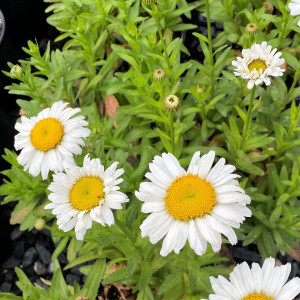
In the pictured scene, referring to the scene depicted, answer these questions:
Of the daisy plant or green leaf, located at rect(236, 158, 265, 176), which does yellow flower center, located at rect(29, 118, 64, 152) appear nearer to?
the daisy plant

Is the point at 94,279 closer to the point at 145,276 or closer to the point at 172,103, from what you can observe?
the point at 145,276

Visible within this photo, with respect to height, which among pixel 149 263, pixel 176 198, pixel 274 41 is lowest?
pixel 149 263

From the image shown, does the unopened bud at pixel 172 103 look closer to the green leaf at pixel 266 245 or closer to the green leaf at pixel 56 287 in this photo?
the green leaf at pixel 56 287

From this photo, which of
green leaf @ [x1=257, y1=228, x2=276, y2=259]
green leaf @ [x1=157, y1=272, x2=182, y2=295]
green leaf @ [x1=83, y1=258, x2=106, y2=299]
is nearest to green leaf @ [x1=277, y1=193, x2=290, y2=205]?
green leaf @ [x1=257, y1=228, x2=276, y2=259]

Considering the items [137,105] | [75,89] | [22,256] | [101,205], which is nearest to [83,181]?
[101,205]

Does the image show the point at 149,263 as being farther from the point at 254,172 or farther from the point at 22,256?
the point at 22,256
